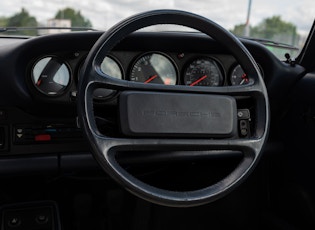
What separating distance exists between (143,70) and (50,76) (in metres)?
0.39

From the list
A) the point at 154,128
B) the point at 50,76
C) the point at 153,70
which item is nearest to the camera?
the point at 154,128

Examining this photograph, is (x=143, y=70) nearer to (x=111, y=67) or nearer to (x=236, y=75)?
(x=111, y=67)

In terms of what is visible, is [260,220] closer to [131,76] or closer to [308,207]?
[308,207]

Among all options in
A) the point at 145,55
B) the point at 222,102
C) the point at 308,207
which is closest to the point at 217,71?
the point at 145,55

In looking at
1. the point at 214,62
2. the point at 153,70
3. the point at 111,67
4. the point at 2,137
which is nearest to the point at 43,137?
the point at 2,137

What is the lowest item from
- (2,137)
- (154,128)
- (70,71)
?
(2,137)

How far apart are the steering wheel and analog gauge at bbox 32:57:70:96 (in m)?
0.51

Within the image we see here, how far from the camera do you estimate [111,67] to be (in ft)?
5.83

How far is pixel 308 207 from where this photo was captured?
1976 mm

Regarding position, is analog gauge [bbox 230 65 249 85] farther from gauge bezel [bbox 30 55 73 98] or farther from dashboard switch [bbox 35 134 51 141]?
dashboard switch [bbox 35 134 51 141]

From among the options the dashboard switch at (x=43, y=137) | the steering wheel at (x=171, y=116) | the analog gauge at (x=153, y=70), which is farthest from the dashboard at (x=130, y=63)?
the steering wheel at (x=171, y=116)

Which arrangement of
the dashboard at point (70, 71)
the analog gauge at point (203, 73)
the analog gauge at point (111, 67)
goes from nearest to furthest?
the dashboard at point (70, 71), the analog gauge at point (111, 67), the analog gauge at point (203, 73)

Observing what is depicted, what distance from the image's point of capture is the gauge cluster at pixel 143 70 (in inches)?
67.2

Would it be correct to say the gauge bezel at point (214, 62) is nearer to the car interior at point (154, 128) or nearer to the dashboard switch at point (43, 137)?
the car interior at point (154, 128)
